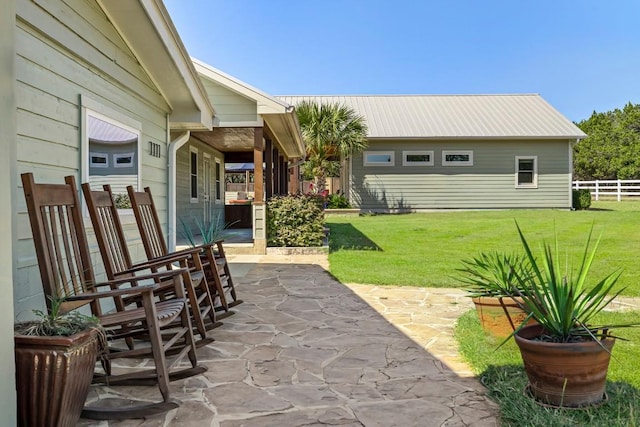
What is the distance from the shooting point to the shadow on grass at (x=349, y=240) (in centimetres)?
934

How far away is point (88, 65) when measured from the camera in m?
3.96

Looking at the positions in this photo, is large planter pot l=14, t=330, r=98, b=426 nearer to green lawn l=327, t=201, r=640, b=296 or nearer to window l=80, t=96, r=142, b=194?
window l=80, t=96, r=142, b=194

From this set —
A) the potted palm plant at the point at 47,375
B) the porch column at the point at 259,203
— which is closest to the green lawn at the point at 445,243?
the porch column at the point at 259,203

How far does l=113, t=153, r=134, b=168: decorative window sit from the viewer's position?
4.55m

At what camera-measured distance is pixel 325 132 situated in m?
15.4

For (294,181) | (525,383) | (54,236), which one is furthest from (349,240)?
(294,181)

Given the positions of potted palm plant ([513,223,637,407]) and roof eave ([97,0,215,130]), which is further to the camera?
roof eave ([97,0,215,130])

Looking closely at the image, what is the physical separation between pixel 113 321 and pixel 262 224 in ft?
19.9

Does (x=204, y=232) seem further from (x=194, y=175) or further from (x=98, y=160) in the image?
(x=194, y=175)

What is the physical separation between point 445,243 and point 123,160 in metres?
7.26

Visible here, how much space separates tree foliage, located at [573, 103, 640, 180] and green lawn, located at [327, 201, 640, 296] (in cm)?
2095

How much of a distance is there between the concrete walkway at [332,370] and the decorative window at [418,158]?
1314 cm

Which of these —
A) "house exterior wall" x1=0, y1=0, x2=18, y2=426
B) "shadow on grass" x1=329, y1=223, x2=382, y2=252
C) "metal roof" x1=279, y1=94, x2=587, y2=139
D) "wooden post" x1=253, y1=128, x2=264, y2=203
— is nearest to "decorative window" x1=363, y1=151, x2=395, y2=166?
"metal roof" x1=279, y1=94, x2=587, y2=139

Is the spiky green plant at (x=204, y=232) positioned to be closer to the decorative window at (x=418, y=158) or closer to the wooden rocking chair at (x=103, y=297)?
the wooden rocking chair at (x=103, y=297)
